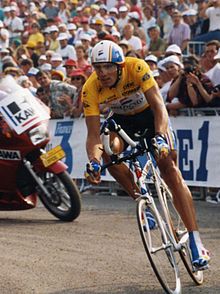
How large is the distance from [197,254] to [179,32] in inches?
427

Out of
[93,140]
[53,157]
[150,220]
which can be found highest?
[93,140]

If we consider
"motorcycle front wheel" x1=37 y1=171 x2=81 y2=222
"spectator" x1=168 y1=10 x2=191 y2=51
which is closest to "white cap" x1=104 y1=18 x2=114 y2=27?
"spectator" x1=168 y1=10 x2=191 y2=51

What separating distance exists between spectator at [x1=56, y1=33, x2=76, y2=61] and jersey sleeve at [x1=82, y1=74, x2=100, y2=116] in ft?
38.1

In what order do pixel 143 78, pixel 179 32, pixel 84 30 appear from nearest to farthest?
pixel 143 78, pixel 179 32, pixel 84 30

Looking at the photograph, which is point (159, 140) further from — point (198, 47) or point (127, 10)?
point (127, 10)

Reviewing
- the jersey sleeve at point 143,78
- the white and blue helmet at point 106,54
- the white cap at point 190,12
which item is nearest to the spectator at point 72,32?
the white cap at point 190,12

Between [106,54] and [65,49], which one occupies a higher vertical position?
[106,54]

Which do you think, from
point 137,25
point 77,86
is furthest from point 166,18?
point 77,86

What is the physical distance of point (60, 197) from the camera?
34.8ft

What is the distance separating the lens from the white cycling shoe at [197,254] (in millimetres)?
7016

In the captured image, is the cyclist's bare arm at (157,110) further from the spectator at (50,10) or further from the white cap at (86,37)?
the spectator at (50,10)

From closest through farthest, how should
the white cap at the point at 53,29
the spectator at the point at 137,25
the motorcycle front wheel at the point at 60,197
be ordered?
the motorcycle front wheel at the point at 60,197, the spectator at the point at 137,25, the white cap at the point at 53,29

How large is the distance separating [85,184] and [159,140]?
24.2 feet

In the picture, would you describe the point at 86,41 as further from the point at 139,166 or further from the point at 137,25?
the point at 139,166
